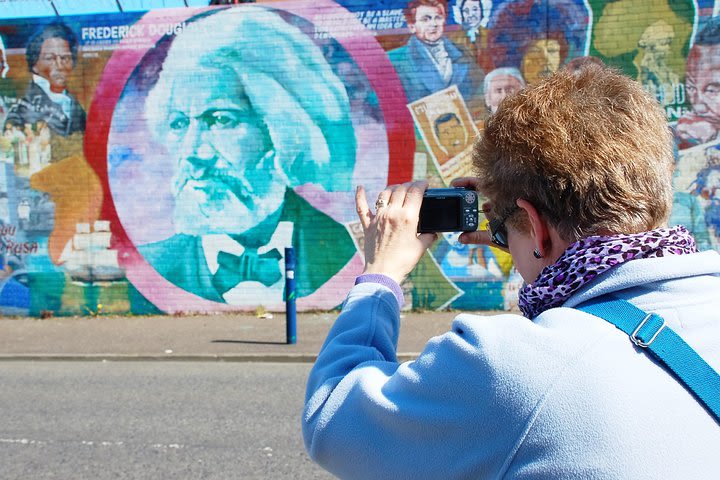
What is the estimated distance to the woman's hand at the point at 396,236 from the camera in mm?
1708

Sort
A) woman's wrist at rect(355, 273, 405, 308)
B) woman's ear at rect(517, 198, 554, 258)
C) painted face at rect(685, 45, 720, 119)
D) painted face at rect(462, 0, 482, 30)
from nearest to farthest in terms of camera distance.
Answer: woman's ear at rect(517, 198, 554, 258) → woman's wrist at rect(355, 273, 405, 308) → painted face at rect(685, 45, 720, 119) → painted face at rect(462, 0, 482, 30)

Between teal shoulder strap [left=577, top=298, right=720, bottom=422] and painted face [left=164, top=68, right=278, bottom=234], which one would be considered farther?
painted face [left=164, top=68, right=278, bottom=234]

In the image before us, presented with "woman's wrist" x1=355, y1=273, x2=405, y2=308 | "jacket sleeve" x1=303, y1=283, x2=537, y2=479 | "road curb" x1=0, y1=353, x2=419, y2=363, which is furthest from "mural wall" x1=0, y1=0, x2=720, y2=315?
"jacket sleeve" x1=303, y1=283, x2=537, y2=479

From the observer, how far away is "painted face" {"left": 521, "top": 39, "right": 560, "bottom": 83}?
1138cm

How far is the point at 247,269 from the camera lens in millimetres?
12289

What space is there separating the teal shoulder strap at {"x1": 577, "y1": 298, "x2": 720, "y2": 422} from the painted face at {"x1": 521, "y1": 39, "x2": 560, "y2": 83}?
10.5 metres

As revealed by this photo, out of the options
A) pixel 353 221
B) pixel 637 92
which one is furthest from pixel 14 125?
pixel 637 92

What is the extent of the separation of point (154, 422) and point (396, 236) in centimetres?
544

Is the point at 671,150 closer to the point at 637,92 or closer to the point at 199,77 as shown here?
the point at 637,92

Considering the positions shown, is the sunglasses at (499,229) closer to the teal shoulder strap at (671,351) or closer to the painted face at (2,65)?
the teal shoulder strap at (671,351)

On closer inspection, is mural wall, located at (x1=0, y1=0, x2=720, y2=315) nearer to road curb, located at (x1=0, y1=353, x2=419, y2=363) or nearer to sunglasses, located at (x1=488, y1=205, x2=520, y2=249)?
road curb, located at (x1=0, y1=353, x2=419, y2=363)

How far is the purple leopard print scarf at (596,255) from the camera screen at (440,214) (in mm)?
395

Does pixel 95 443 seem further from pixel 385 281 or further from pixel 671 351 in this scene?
pixel 671 351

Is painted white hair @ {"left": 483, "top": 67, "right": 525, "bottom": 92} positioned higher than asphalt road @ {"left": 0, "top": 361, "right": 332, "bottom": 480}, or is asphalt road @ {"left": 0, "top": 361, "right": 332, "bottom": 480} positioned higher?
painted white hair @ {"left": 483, "top": 67, "right": 525, "bottom": 92}
